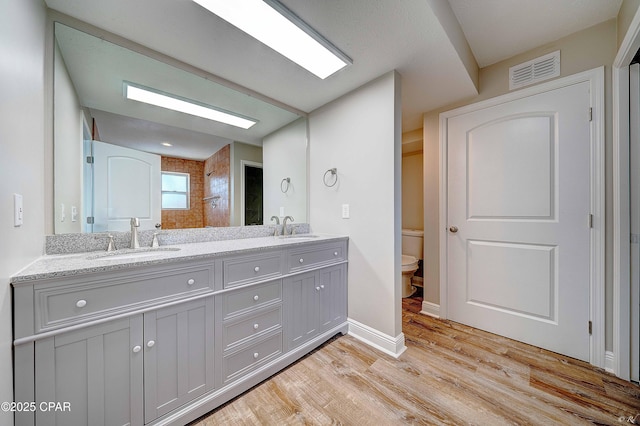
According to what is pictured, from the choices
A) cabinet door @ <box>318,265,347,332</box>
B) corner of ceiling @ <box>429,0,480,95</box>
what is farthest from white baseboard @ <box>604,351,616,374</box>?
corner of ceiling @ <box>429,0,480,95</box>

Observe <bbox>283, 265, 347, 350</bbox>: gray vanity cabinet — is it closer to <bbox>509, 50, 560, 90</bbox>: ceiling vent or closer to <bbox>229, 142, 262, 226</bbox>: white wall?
<bbox>229, 142, 262, 226</bbox>: white wall

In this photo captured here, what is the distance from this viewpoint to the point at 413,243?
317 centimetres

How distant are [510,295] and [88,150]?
130 inches

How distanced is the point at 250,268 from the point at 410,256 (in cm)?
238

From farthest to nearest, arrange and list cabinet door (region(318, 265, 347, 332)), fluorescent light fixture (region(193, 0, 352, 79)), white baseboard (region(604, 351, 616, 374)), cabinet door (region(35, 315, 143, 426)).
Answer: cabinet door (region(318, 265, 347, 332)) → white baseboard (region(604, 351, 616, 374)) → fluorescent light fixture (region(193, 0, 352, 79)) → cabinet door (region(35, 315, 143, 426))

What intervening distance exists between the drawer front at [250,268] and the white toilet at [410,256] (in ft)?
5.88

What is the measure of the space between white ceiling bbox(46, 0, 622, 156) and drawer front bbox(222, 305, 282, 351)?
1.75 m

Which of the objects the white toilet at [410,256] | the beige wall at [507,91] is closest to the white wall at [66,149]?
the beige wall at [507,91]

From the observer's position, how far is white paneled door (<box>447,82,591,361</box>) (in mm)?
1676

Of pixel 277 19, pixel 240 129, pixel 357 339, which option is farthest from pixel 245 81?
pixel 357 339

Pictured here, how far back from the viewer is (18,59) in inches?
35.2

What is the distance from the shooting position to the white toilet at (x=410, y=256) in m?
2.83

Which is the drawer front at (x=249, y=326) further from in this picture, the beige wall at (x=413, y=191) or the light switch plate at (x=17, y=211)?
the beige wall at (x=413, y=191)

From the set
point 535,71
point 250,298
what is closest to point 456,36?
point 535,71
